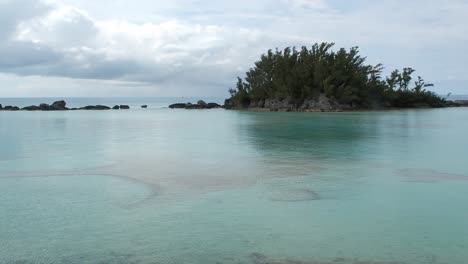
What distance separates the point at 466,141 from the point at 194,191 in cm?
1451

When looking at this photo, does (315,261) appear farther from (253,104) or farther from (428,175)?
(253,104)

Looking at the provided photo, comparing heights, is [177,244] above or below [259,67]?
below

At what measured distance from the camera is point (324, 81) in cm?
4906

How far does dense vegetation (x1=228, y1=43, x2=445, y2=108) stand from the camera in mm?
49906

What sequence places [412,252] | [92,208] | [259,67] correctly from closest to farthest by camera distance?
[412,252] < [92,208] < [259,67]

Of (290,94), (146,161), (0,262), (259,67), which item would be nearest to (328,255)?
(0,262)

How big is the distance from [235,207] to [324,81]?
43.1 m

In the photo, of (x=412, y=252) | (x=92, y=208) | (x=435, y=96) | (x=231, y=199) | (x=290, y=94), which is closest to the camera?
(x=412, y=252)

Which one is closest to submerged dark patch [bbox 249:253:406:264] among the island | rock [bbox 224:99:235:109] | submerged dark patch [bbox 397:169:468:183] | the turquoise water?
the turquoise water

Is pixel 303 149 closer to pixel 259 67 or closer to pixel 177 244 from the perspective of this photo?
pixel 177 244

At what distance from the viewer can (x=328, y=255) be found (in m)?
5.30

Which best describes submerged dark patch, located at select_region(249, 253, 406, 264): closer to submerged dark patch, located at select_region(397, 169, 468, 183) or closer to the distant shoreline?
submerged dark patch, located at select_region(397, 169, 468, 183)

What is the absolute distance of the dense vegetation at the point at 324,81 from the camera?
49.9 metres

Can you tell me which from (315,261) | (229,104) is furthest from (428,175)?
(229,104)
